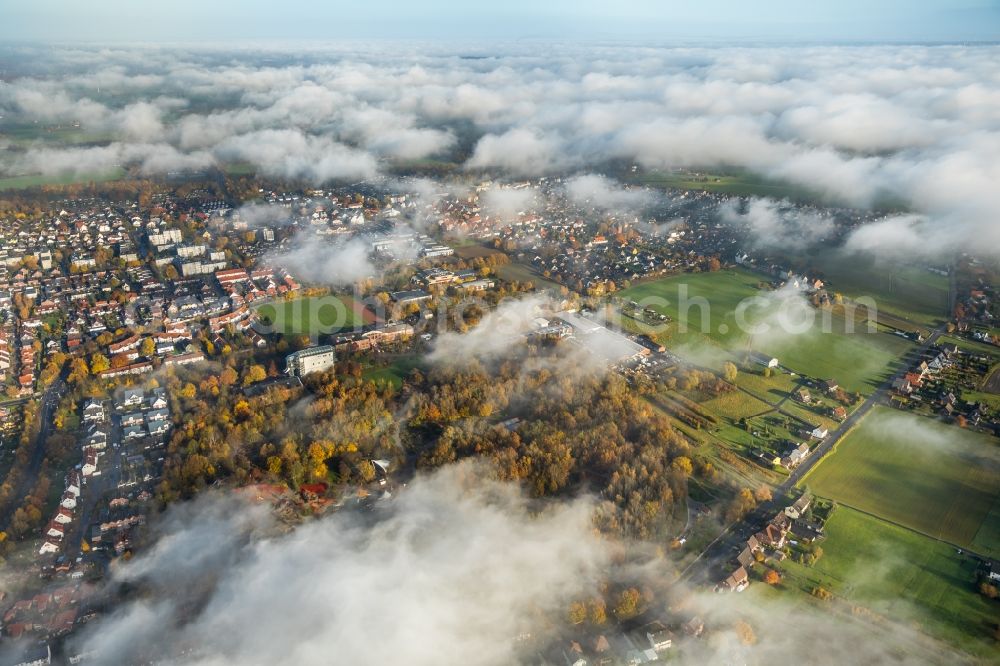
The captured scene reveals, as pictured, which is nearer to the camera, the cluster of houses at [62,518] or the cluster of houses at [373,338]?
the cluster of houses at [62,518]

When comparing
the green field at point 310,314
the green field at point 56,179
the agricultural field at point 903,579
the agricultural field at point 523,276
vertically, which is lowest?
the agricultural field at point 903,579

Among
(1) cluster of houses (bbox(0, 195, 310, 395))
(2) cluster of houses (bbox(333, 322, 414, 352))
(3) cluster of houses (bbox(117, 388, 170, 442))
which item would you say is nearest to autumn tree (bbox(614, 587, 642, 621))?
(3) cluster of houses (bbox(117, 388, 170, 442))

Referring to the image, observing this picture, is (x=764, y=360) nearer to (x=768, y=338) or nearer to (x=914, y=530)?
(x=768, y=338)

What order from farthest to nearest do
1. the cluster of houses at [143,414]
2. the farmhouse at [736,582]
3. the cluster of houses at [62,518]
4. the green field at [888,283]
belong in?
the green field at [888,283] → the cluster of houses at [143,414] → the cluster of houses at [62,518] → the farmhouse at [736,582]

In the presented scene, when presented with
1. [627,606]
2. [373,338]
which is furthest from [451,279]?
[627,606]

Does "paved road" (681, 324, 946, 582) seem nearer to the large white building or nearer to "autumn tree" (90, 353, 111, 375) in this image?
the large white building

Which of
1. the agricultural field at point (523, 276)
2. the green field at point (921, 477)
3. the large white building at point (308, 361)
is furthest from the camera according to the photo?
the agricultural field at point (523, 276)

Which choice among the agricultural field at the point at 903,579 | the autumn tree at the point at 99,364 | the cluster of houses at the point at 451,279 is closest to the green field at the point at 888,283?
the agricultural field at the point at 903,579

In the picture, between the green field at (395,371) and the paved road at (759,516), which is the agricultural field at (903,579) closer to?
the paved road at (759,516)
